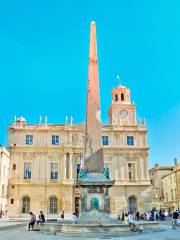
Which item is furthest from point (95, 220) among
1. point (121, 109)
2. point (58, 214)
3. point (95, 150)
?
point (121, 109)

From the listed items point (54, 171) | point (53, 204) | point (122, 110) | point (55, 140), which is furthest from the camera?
point (122, 110)

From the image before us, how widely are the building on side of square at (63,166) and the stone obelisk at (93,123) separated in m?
24.8

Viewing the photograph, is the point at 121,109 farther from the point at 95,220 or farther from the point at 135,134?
the point at 95,220

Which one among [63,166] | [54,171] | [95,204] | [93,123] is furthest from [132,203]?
[95,204]

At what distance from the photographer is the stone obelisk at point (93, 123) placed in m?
15.7

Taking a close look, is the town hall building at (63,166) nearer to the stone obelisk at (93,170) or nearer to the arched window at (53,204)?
the arched window at (53,204)

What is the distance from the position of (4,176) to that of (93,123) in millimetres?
25100

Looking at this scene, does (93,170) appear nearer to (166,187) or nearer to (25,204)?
(25,204)

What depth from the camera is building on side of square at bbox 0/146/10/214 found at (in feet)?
121

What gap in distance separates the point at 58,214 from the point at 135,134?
1402cm

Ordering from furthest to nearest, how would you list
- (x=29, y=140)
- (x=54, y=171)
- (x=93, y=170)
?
(x=29, y=140)
(x=54, y=171)
(x=93, y=170)

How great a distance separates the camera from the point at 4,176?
38438mm

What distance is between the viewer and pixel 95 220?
1455 cm

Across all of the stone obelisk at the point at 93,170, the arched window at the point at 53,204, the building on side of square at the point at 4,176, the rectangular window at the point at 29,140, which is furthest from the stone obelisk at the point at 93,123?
the arched window at the point at 53,204
